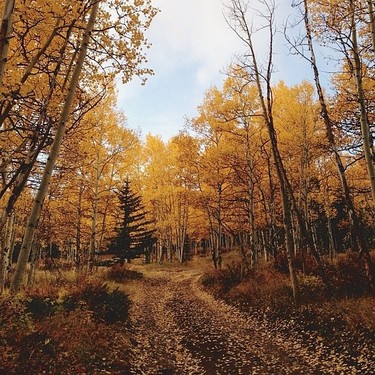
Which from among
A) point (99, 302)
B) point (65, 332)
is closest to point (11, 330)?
point (65, 332)

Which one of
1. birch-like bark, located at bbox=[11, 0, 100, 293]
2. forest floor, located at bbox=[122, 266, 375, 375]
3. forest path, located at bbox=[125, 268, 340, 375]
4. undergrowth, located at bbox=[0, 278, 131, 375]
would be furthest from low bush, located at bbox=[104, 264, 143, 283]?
birch-like bark, located at bbox=[11, 0, 100, 293]

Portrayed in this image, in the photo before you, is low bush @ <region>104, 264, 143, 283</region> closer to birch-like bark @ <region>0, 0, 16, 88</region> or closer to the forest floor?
the forest floor

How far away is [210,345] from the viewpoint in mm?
7145

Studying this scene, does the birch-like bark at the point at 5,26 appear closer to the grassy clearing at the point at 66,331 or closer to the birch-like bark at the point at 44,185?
the birch-like bark at the point at 44,185

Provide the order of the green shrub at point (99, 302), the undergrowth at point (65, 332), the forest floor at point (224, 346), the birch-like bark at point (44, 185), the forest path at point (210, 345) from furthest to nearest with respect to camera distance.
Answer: the green shrub at point (99, 302)
the forest path at point (210, 345)
the forest floor at point (224, 346)
the undergrowth at point (65, 332)
the birch-like bark at point (44, 185)

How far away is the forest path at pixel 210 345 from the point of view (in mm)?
5762

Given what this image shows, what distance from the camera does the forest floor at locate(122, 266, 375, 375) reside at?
561 cm

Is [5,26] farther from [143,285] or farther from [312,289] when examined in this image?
[143,285]

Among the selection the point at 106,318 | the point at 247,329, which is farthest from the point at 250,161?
the point at 106,318

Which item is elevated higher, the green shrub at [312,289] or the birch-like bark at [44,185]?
the birch-like bark at [44,185]

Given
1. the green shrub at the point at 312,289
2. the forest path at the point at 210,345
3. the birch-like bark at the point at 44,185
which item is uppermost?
the birch-like bark at the point at 44,185

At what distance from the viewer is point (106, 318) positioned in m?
8.14

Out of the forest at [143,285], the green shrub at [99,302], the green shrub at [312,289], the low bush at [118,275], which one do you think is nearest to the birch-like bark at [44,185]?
the forest at [143,285]

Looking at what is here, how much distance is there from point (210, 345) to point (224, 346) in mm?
331
